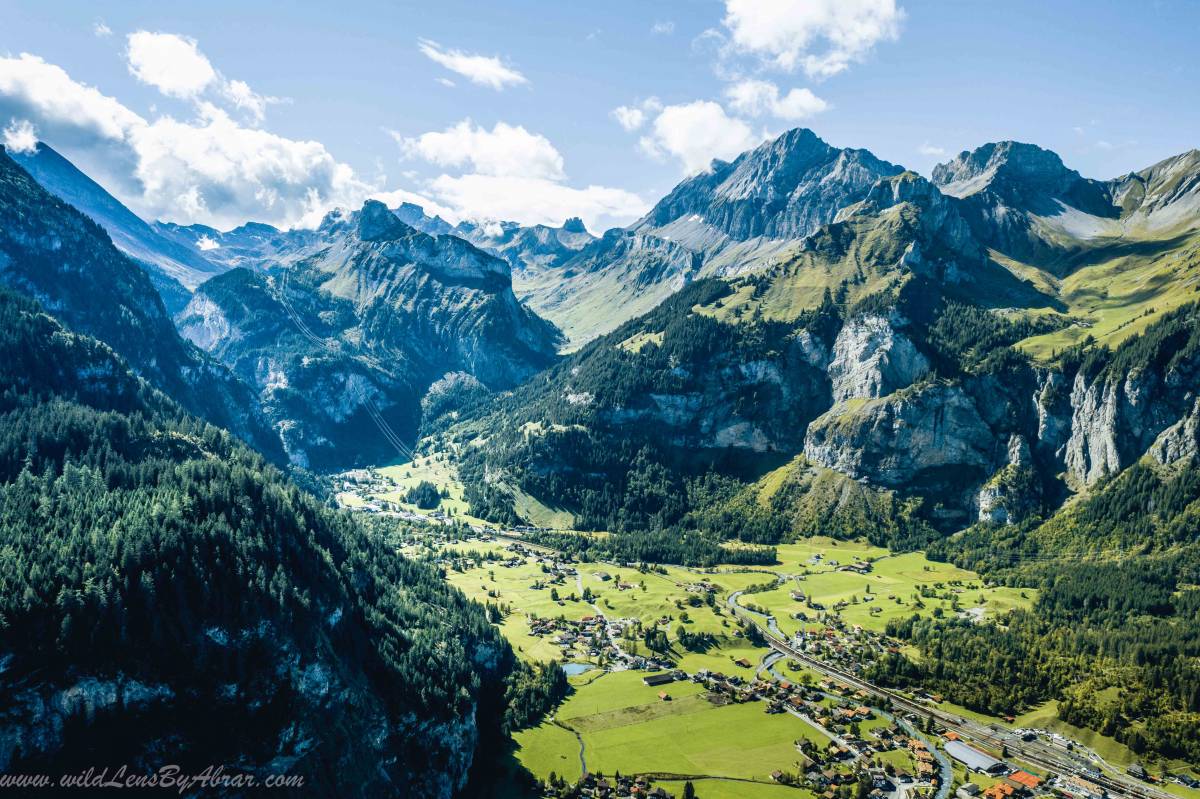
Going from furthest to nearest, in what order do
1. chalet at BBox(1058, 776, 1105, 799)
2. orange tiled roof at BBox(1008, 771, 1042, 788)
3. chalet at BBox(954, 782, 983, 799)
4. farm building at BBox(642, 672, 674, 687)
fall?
farm building at BBox(642, 672, 674, 687) < orange tiled roof at BBox(1008, 771, 1042, 788) < chalet at BBox(1058, 776, 1105, 799) < chalet at BBox(954, 782, 983, 799)

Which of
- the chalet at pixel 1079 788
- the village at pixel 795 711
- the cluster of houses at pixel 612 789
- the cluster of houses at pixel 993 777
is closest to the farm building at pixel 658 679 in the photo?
the village at pixel 795 711

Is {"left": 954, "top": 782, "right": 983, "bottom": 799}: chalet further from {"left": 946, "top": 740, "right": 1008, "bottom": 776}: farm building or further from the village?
{"left": 946, "top": 740, "right": 1008, "bottom": 776}: farm building

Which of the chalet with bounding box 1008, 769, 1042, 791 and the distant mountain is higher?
the distant mountain

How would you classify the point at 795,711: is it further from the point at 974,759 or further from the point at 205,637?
the point at 205,637

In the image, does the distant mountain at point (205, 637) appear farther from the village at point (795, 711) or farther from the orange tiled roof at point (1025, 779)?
the orange tiled roof at point (1025, 779)

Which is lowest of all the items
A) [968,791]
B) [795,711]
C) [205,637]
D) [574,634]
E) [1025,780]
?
[574,634]

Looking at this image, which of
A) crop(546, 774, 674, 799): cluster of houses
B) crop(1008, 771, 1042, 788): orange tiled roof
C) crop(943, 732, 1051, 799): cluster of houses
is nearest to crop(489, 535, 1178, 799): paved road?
crop(943, 732, 1051, 799): cluster of houses

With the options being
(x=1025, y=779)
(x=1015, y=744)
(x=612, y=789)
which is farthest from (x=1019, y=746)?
(x=612, y=789)

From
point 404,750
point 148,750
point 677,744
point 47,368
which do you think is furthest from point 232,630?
point 47,368

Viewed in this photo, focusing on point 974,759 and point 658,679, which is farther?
point 658,679
